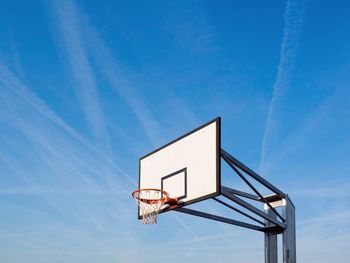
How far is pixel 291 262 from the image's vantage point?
419 inches

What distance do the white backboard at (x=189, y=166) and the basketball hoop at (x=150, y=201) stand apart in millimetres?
191

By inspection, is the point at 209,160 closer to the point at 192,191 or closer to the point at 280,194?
the point at 192,191

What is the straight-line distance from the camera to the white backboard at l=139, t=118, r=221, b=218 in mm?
8605

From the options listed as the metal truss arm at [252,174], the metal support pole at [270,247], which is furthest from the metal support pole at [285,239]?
the metal truss arm at [252,174]

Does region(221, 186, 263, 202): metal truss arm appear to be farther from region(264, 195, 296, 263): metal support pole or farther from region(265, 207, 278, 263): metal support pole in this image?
region(265, 207, 278, 263): metal support pole

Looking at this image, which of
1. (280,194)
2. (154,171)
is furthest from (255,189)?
(154,171)

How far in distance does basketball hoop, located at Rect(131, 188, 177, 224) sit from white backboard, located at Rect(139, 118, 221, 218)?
0.19 m

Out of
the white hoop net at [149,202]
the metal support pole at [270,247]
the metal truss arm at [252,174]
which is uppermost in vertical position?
the metal truss arm at [252,174]

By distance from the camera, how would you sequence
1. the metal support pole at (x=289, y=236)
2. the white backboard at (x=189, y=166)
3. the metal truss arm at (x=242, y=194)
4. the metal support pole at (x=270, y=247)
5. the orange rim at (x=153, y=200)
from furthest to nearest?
the metal support pole at (x=270, y=247) → the metal support pole at (x=289, y=236) → the orange rim at (x=153, y=200) → the metal truss arm at (x=242, y=194) → the white backboard at (x=189, y=166)

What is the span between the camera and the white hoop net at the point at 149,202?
9.59 metres

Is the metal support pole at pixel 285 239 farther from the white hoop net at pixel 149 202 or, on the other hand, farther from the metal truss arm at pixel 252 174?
the white hoop net at pixel 149 202

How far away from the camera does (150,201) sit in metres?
9.72

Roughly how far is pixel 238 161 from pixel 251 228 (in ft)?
6.88

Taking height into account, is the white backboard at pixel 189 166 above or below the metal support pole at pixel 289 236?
above
